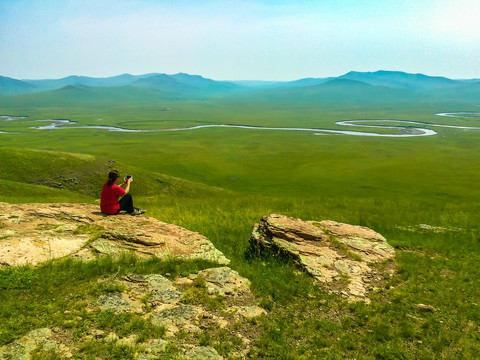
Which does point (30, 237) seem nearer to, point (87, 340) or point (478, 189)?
point (87, 340)

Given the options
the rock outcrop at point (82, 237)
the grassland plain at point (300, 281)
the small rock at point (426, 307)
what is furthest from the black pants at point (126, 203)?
the small rock at point (426, 307)

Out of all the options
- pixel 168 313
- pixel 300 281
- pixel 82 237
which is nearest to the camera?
pixel 168 313

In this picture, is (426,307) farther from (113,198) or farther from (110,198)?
(110,198)

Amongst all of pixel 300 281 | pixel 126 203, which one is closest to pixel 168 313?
pixel 300 281

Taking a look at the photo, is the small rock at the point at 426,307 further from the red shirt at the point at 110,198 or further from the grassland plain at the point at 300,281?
the red shirt at the point at 110,198

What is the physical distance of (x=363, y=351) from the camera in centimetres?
780

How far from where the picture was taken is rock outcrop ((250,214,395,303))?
11.1 m

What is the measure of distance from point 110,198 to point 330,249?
10.7 meters

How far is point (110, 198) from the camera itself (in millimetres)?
14773

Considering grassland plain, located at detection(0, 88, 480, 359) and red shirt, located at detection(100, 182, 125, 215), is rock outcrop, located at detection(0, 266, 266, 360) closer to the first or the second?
grassland plain, located at detection(0, 88, 480, 359)

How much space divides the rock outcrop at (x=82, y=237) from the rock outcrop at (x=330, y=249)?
2.81m

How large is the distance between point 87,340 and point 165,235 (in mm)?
6228

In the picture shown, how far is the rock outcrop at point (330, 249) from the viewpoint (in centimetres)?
1111

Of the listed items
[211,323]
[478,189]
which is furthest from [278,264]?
[478,189]
